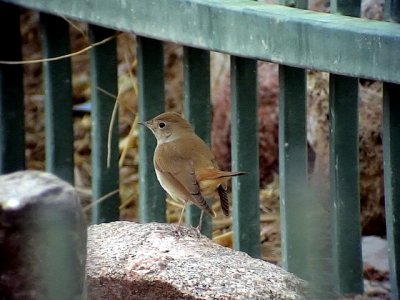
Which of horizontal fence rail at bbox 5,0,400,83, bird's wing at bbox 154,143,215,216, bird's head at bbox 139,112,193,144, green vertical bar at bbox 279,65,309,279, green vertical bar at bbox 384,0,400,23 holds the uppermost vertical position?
green vertical bar at bbox 384,0,400,23

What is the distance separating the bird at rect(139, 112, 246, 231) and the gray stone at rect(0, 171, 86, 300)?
2.30 metres

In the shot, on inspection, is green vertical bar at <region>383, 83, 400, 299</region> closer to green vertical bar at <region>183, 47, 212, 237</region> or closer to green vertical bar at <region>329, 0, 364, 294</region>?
green vertical bar at <region>329, 0, 364, 294</region>

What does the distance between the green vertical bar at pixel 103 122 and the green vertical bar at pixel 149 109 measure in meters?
0.16

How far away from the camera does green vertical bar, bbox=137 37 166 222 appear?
5105 mm

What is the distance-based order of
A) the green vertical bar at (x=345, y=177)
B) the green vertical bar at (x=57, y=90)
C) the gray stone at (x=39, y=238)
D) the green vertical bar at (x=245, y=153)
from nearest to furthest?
the gray stone at (x=39, y=238)
the green vertical bar at (x=345, y=177)
the green vertical bar at (x=245, y=153)
the green vertical bar at (x=57, y=90)

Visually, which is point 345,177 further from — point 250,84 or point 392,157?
point 250,84

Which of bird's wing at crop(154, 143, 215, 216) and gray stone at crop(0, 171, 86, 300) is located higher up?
gray stone at crop(0, 171, 86, 300)

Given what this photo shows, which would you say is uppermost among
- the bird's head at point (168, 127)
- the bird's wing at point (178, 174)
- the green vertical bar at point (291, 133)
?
the green vertical bar at point (291, 133)

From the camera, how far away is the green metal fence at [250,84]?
14.1 feet

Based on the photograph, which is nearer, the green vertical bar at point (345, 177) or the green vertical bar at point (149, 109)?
the green vertical bar at point (345, 177)

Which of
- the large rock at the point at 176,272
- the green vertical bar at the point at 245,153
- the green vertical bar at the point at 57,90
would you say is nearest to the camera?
the large rock at the point at 176,272

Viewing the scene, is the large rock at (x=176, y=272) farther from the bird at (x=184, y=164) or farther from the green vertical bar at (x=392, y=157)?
the bird at (x=184, y=164)

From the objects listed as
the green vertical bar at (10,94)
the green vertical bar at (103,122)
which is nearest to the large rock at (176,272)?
the green vertical bar at (103,122)

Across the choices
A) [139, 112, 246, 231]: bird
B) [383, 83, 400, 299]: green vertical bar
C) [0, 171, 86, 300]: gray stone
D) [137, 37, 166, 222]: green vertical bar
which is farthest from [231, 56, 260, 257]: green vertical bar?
[0, 171, 86, 300]: gray stone
